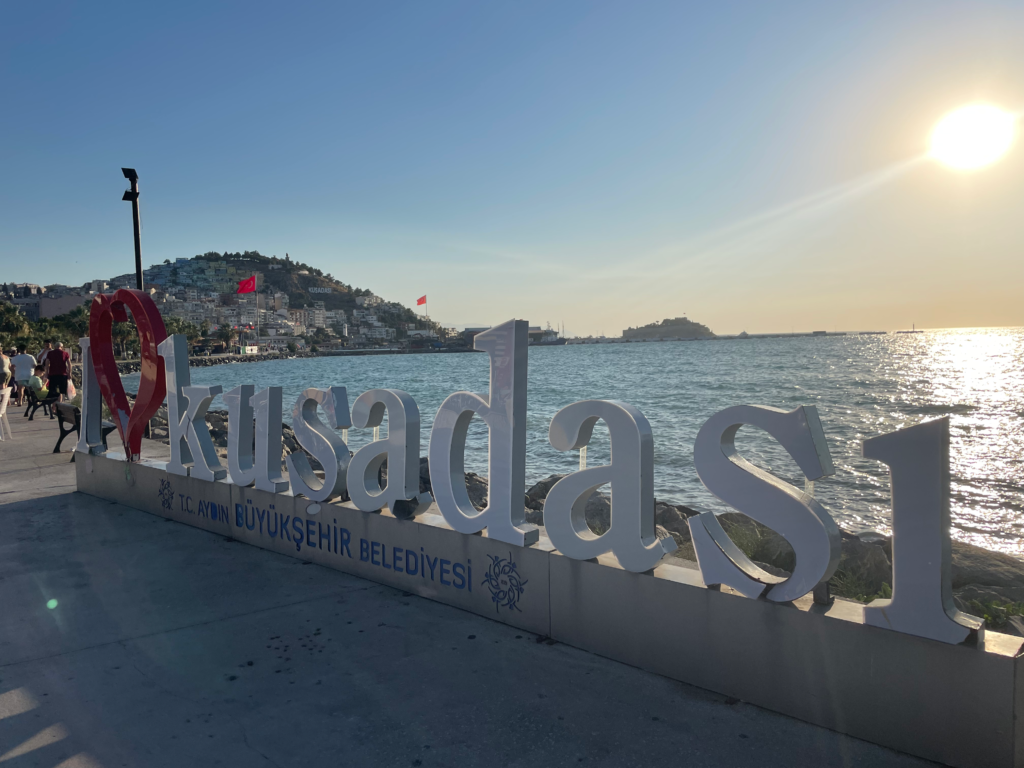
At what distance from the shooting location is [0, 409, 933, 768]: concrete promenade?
11.2 feet

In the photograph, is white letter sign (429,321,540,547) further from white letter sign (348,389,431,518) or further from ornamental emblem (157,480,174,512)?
ornamental emblem (157,480,174,512)

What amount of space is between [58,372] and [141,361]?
1189 centimetres

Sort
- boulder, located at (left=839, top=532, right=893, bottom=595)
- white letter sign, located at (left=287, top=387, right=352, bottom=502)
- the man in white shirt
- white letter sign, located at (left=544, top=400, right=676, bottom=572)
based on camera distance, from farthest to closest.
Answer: the man in white shirt < boulder, located at (left=839, top=532, right=893, bottom=595) < white letter sign, located at (left=287, top=387, right=352, bottom=502) < white letter sign, located at (left=544, top=400, right=676, bottom=572)

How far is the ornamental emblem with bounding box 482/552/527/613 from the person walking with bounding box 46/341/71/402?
17312mm

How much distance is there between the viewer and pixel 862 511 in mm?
16484

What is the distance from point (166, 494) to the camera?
8.38 metres

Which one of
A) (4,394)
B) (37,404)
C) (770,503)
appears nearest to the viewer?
(770,503)

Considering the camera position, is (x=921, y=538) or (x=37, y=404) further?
(x=37, y=404)

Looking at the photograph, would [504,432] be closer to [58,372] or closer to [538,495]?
[538,495]

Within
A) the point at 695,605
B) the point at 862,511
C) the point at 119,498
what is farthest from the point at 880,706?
the point at 862,511

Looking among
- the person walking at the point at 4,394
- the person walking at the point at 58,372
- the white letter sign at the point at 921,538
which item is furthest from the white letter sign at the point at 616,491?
the person walking at the point at 58,372

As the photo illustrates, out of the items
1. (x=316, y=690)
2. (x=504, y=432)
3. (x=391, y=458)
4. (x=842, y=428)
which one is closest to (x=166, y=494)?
(x=391, y=458)

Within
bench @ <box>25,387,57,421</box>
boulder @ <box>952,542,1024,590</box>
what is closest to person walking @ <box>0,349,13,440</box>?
bench @ <box>25,387,57,421</box>

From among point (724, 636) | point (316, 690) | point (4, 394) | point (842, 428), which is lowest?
point (842, 428)
